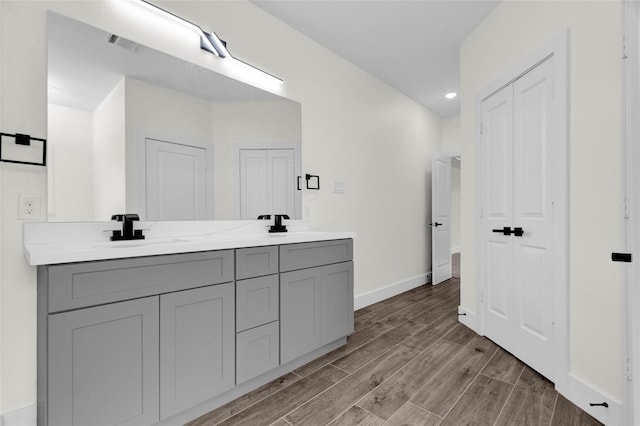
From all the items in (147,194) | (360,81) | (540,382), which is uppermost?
(360,81)

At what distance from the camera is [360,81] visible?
344 cm

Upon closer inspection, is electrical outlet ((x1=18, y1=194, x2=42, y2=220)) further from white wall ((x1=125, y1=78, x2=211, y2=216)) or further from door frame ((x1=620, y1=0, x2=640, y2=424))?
door frame ((x1=620, y1=0, x2=640, y2=424))

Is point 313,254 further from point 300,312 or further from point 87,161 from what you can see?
point 87,161

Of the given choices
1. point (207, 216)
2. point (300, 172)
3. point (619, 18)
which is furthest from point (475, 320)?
point (207, 216)

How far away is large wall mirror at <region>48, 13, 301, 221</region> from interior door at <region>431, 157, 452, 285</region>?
265cm

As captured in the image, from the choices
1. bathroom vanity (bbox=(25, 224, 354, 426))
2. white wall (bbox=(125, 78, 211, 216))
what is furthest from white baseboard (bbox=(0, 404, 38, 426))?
white wall (bbox=(125, 78, 211, 216))

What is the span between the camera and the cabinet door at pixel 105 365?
3.71 feet

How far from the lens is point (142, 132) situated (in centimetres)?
185

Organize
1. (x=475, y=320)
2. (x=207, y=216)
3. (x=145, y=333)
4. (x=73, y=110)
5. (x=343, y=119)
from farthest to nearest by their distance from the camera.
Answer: (x=343, y=119)
(x=475, y=320)
(x=207, y=216)
(x=73, y=110)
(x=145, y=333)

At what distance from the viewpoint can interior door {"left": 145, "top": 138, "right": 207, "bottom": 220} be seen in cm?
187

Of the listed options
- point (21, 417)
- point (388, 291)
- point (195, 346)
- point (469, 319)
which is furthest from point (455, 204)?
point (21, 417)

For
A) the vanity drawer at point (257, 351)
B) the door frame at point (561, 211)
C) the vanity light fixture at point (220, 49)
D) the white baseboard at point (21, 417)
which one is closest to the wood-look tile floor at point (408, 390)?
the vanity drawer at point (257, 351)

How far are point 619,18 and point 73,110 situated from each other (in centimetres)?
282

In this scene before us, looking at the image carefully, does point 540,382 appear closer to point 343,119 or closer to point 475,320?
point 475,320
